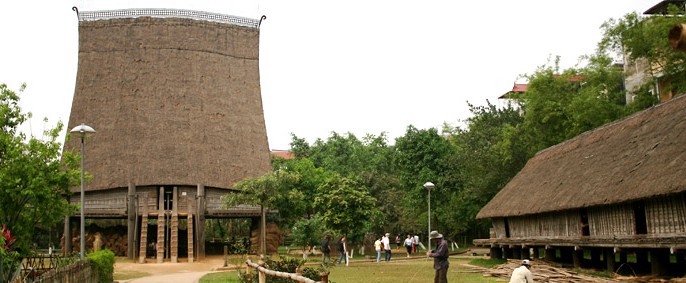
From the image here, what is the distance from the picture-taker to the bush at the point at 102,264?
22.3m

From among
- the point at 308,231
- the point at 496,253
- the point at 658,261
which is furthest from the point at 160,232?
the point at 658,261

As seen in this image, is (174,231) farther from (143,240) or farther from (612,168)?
(612,168)

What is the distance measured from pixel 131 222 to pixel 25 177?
15.8 meters

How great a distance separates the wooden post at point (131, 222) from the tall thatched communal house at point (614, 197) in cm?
1938

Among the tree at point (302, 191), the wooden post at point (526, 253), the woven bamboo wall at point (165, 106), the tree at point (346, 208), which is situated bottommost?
the wooden post at point (526, 253)

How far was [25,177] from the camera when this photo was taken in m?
25.5

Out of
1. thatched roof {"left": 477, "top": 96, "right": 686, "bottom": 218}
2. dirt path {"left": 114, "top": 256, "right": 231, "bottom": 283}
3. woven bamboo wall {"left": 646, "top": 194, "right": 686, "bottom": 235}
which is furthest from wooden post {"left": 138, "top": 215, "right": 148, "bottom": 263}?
woven bamboo wall {"left": 646, "top": 194, "right": 686, "bottom": 235}

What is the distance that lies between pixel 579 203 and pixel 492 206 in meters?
11.3

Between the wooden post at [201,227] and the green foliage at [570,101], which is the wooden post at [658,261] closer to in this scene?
the green foliage at [570,101]

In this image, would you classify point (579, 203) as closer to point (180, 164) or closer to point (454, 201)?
point (180, 164)

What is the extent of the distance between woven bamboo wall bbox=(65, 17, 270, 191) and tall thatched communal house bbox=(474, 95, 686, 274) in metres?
18.4

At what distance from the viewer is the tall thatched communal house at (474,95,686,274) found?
19344 millimetres

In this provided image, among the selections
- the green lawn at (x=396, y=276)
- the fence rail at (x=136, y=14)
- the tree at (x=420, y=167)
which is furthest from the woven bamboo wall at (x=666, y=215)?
the tree at (x=420, y=167)

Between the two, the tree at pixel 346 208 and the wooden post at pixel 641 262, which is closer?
the wooden post at pixel 641 262
